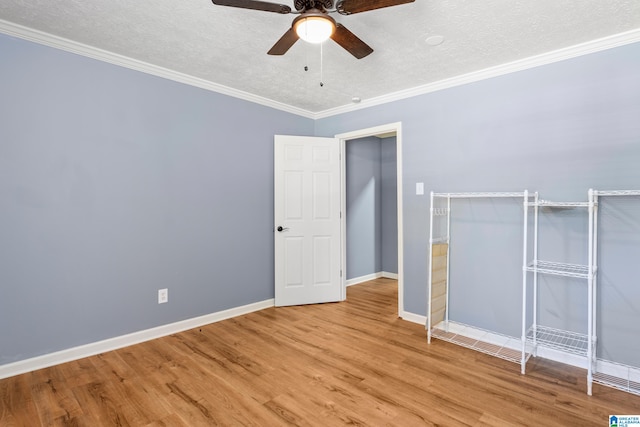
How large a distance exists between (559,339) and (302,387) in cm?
210

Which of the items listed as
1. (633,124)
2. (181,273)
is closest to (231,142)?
(181,273)

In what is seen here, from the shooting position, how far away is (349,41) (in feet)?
6.08

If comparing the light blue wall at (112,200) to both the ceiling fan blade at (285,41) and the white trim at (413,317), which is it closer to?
the ceiling fan blade at (285,41)

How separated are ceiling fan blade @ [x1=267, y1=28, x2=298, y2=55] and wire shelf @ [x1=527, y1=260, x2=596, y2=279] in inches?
93.6

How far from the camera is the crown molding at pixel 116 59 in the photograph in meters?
2.31

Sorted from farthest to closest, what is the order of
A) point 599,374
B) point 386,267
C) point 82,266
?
point 386,267 < point 82,266 < point 599,374

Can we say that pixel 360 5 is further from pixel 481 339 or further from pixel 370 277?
pixel 370 277

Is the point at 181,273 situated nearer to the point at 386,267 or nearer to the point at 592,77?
the point at 386,267

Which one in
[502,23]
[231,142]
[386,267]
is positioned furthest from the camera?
[386,267]

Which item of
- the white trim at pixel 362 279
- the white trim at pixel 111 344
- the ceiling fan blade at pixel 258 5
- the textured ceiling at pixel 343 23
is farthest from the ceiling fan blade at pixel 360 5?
the white trim at pixel 362 279

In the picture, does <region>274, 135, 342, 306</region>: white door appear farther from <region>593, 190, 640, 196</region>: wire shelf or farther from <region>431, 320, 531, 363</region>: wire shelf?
<region>593, 190, 640, 196</region>: wire shelf

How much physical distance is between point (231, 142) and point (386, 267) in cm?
343

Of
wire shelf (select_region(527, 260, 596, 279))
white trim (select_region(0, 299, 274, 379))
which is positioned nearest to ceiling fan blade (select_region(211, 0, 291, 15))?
wire shelf (select_region(527, 260, 596, 279))

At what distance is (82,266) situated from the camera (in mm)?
2596
